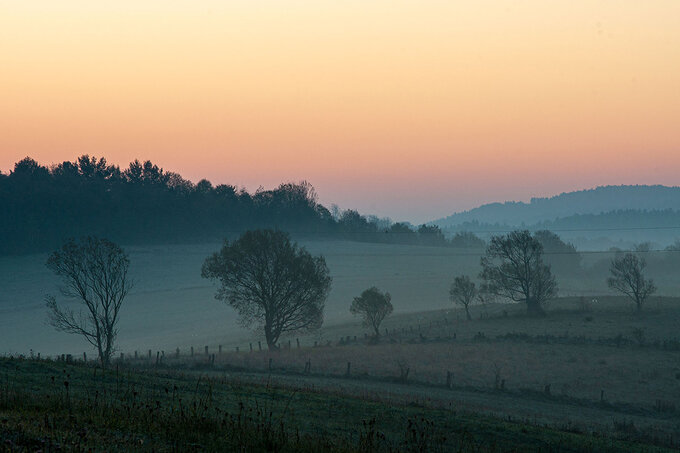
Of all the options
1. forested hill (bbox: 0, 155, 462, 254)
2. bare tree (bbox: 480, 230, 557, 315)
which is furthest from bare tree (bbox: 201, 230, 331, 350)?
forested hill (bbox: 0, 155, 462, 254)

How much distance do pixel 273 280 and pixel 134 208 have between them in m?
88.5

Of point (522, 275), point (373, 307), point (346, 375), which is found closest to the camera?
point (346, 375)

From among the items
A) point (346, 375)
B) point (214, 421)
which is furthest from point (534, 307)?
point (214, 421)

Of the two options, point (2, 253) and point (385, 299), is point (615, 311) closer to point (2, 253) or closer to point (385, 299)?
point (385, 299)

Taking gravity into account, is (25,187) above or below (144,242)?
above

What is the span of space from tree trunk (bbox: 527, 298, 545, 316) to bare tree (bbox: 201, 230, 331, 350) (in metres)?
33.0

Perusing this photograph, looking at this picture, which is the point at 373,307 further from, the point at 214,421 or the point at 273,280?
the point at 214,421

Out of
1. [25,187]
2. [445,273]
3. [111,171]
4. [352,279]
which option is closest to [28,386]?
[352,279]

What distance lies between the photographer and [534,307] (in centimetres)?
8350

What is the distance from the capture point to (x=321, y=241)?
6378 inches

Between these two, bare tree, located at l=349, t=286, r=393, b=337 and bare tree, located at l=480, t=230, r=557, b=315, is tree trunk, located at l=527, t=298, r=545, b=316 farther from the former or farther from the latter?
bare tree, located at l=349, t=286, r=393, b=337

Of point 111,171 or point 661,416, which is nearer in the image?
point 661,416

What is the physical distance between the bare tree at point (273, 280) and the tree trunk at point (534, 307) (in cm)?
3302

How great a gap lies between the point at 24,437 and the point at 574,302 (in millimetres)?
94952
